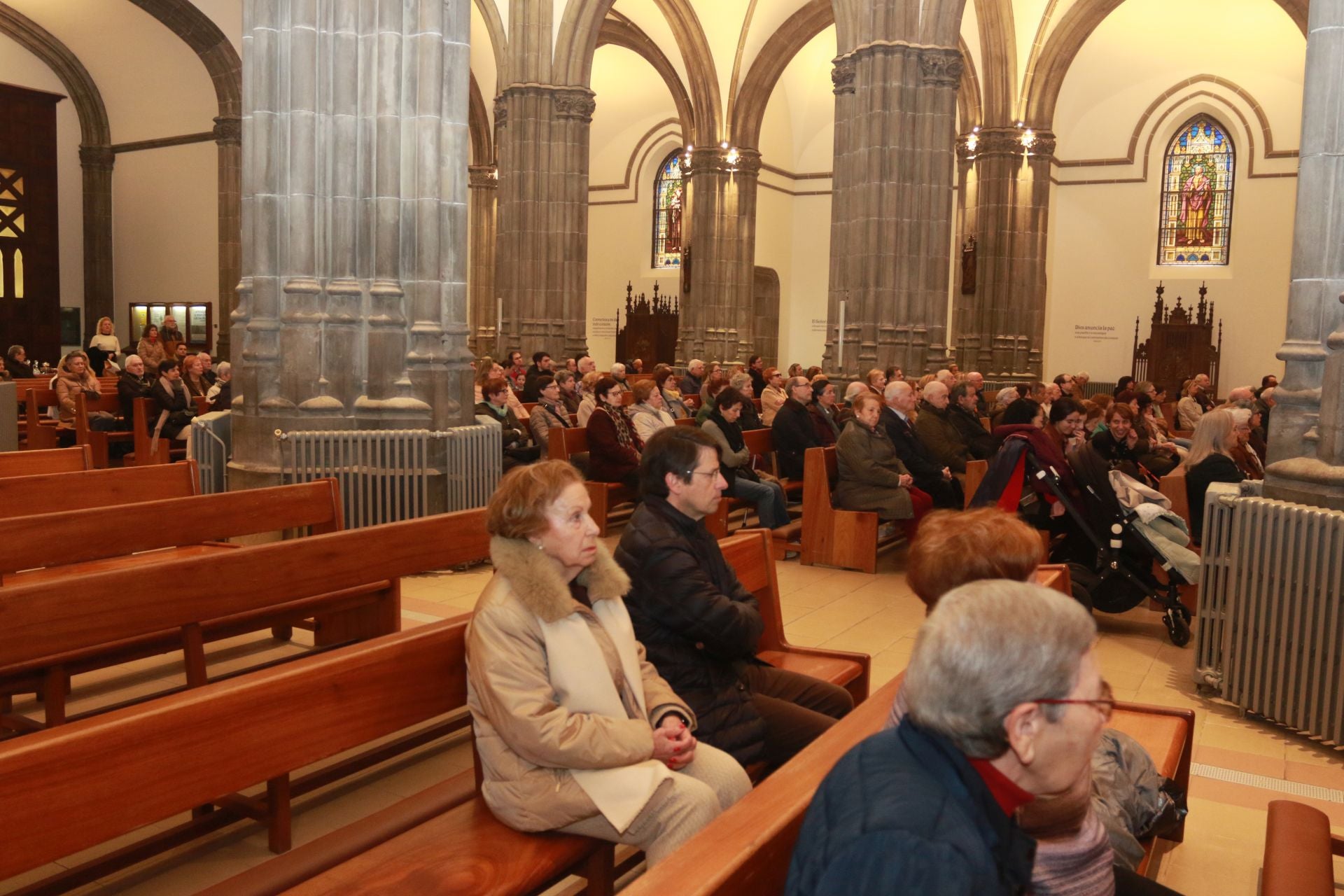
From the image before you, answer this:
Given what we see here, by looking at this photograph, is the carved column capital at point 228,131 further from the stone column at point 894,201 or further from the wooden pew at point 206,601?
the wooden pew at point 206,601

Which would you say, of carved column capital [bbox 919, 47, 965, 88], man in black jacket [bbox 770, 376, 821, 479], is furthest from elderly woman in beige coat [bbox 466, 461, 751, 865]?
carved column capital [bbox 919, 47, 965, 88]

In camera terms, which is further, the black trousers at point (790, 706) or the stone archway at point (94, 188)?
the stone archway at point (94, 188)

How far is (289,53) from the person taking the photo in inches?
300

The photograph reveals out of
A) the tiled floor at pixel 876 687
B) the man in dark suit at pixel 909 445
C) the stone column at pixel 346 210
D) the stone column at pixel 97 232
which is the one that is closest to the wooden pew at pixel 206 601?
the tiled floor at pixel 876 687

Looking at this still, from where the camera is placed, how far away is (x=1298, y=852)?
8.43 ft

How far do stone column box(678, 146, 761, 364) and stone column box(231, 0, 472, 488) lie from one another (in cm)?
1487

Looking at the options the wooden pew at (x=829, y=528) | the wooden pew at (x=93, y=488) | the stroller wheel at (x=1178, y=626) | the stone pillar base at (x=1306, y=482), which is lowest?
the stroller wheel at (x=1178, y=626)

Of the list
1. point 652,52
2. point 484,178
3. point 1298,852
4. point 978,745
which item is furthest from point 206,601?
point 484,178

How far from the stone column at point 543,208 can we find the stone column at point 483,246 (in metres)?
8.06

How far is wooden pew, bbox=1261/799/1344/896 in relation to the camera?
7.77 ft

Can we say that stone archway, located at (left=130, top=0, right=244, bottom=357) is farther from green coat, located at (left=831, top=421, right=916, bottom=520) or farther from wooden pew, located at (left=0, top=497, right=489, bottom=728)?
wooden pew, located at (left=0, top=497, right=489, bottom=728)

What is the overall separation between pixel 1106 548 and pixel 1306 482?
1717mm

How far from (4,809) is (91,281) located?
25.7 metres

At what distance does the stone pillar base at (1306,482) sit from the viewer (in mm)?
4723
